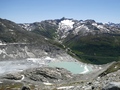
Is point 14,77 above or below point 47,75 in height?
below

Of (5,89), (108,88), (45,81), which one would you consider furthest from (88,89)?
(45,81)

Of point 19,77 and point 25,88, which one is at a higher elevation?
point 25,88

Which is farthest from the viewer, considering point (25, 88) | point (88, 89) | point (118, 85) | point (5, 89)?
point (5, 89)

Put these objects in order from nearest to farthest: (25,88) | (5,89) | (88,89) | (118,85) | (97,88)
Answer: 1. (118,85)
2. (97,88)
3. (88,89)
4. (25,88)
5. (5,89)

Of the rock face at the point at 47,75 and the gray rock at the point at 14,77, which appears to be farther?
the rock face at the point at 47,75

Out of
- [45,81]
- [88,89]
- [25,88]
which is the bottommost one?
[45,81]

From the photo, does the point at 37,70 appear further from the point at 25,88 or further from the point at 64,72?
the point at 25,88

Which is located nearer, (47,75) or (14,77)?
(14,77)

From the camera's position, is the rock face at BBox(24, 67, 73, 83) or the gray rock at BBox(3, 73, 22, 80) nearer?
the gray rock at BBox(3, 73, 22, 80)
